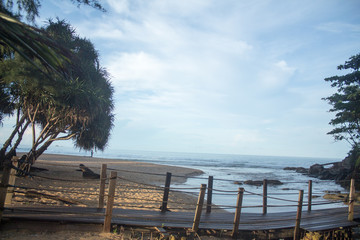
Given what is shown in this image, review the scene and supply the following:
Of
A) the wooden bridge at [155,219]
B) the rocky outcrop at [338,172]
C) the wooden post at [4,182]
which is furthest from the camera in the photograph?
the rocky outcrop at [338,172]

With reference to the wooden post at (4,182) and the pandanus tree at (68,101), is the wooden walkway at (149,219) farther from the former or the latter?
the pandanus tree at (68,101)

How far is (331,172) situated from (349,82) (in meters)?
16.5

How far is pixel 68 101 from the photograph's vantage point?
483 inches

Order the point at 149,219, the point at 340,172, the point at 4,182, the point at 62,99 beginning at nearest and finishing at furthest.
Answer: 1. the point at 4,182
2. the point at 149,219
3. the point at 62,99
4. the point at 340,172

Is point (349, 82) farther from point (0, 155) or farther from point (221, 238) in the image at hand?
point (0, 155)

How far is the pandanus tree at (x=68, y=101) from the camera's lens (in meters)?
11.3

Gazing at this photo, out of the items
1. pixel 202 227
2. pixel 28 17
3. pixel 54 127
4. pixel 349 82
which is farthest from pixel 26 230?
pixel 349 82

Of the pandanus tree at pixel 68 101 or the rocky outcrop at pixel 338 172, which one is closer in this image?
the pandanus tree at pixel 68 101

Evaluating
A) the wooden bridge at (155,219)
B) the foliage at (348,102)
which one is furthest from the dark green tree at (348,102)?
the wooden bridge at (155,219)

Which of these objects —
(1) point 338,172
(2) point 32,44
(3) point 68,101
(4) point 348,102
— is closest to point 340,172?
(1) point 338,172

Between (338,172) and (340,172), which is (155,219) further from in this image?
(338,172)

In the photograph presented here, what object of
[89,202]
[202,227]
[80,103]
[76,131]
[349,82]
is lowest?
[89,202]

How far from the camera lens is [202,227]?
6070 mm

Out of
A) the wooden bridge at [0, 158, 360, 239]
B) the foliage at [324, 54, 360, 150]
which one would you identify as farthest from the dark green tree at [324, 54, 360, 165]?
the wooden bridge at [0, 158, 360, 239]
